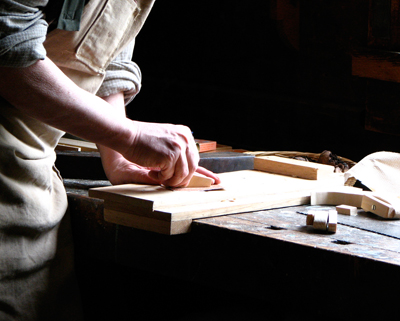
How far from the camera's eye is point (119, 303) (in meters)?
1.88

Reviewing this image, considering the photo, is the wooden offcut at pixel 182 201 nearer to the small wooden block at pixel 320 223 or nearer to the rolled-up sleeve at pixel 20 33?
the small wooden block at pixel 320 223

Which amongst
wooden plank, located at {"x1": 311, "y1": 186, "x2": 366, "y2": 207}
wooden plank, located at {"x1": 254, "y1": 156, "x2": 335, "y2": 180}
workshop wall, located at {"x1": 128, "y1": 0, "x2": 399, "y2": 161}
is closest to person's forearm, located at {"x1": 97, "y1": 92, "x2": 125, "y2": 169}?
wooden plank, located at {"x1": 254, "y1": 156, "x2": 335, "y2": 180}

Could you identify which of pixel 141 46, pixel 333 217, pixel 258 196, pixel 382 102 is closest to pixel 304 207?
pixel 258 196

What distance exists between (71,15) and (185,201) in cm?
53

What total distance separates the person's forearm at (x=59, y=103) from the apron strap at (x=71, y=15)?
129 millimetres

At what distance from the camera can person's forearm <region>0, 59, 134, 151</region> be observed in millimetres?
1190

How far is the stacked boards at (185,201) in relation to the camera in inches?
49.6

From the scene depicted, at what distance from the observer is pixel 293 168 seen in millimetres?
1772

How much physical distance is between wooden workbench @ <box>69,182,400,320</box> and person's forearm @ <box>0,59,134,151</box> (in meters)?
0.27

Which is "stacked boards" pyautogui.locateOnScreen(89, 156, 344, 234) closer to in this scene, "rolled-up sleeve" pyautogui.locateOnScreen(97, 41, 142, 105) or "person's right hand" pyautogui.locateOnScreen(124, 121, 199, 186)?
"person's right hand" pyautogui.locateOnScreen(124, 121, 199, 186)

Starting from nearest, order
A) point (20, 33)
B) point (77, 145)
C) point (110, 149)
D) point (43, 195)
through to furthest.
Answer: point (20, 33), point (43, 195), point (110, 149), point (77, 145)

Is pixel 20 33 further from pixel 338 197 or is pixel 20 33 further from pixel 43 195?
pixel 338 197

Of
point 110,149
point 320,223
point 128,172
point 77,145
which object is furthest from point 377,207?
point 77,145

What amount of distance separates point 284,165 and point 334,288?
76cm
